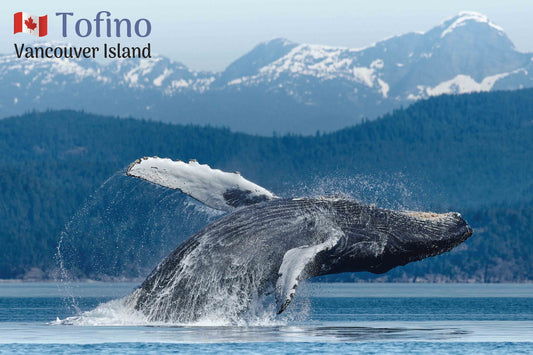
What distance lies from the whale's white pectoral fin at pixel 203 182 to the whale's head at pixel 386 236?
1.59 meters

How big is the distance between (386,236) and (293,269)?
7.71 feet

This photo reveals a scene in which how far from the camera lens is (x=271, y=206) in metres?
17.7

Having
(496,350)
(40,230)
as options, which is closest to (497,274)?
(40,230)

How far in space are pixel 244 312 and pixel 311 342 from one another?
52.8 inches

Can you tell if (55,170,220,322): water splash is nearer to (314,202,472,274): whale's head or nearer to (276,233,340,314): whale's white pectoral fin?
(314,202,472,274): whale's head

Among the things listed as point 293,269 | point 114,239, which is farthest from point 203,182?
point 114,239

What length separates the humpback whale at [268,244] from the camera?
17391 mm

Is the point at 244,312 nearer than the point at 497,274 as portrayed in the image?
Yes

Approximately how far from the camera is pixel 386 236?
17.5 m

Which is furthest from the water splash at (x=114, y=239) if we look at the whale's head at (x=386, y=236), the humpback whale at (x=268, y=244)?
the whale's head at (x=386, y=236)

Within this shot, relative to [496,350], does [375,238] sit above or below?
above

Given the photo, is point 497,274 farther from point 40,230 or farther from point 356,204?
point 356,204

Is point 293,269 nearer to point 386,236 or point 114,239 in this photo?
point 386,236

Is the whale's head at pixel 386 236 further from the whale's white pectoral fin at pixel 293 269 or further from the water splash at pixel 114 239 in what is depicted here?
the water splash at pixel 114 239
